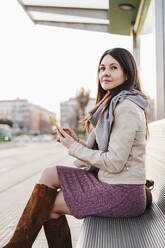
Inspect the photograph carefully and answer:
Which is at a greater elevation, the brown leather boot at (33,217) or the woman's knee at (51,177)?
the woman's knee at (51,177)

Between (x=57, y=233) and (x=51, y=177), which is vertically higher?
(x=51, y=177)

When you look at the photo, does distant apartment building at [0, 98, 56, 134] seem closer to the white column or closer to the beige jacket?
the white column

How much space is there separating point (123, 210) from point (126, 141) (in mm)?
393

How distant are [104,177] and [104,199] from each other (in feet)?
0.45

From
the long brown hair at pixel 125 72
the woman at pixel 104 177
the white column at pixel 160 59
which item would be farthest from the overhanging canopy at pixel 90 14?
the woman at pixel 104 177

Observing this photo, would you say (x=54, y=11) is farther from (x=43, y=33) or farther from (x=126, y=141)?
(x=126, y=141)

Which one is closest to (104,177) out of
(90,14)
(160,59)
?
(160,59)

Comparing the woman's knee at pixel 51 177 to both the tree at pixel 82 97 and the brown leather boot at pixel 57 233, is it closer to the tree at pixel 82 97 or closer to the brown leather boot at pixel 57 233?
the brown leather boot at pixel 57 233

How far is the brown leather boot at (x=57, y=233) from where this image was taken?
1.84 m

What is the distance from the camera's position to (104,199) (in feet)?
5.31

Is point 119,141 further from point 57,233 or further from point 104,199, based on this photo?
point 57,233

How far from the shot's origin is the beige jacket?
1.60 metres

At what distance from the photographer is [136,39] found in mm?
7391

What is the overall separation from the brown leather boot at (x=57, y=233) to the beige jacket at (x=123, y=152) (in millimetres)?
430
